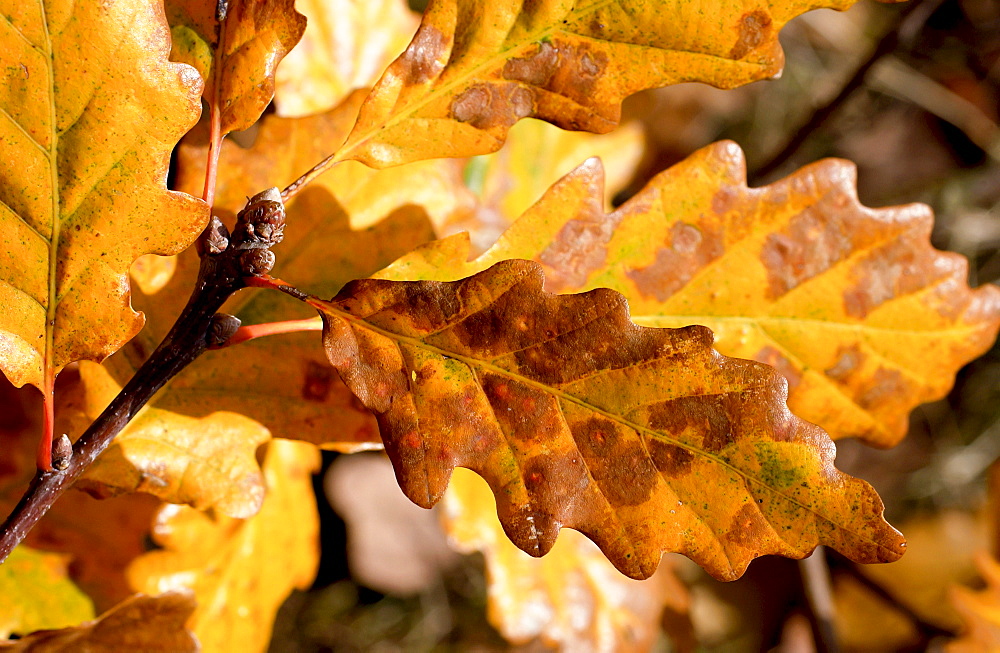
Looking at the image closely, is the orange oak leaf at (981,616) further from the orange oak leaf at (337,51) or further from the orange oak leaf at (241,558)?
the orange oak leaf at (337,51)

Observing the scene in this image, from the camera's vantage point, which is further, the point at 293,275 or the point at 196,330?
the point at 293,275

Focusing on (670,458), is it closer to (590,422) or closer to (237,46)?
(590,422)

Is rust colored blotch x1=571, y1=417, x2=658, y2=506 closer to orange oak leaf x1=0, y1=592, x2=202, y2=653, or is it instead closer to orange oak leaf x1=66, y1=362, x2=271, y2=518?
orange oak leaf x1=66, y1=362, x2=271, y2=518

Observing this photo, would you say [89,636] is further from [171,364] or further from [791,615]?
[791,615]

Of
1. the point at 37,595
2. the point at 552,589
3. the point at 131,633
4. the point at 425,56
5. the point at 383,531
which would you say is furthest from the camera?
the point at 383,531

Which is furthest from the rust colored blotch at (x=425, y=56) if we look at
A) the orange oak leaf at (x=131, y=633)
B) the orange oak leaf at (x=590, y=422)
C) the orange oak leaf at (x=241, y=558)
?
the orange oak leaf at (x=241, y=558)

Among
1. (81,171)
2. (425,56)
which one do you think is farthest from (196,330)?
(425,56)

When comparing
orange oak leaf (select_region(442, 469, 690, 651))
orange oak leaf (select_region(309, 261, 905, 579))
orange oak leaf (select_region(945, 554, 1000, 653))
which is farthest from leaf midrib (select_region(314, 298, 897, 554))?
orange oak leaf (select_region(945, 554, 1000, 653))

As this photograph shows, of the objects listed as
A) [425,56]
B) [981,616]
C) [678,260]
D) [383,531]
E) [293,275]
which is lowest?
[981,616]

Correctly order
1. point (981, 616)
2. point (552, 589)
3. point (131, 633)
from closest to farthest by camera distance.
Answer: point (131, 633), point (552, 589), point (981, 616)
